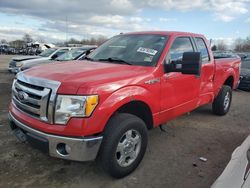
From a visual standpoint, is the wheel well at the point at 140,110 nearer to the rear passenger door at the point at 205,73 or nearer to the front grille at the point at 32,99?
the front grille at the point at 32,99

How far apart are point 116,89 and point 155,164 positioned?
139 centimetres

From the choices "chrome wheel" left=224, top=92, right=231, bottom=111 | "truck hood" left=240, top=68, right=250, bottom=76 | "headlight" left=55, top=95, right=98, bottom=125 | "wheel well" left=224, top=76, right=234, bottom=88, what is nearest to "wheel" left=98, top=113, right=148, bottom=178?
"headlight" left=55, top=95, right=98, bottom=125

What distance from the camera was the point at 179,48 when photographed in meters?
4.52

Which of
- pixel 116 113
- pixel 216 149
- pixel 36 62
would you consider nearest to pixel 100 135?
pixel 116 113

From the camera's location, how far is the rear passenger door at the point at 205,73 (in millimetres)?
5156

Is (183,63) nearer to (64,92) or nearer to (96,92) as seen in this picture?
(96,92)

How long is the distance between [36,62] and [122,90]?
8.87 metres

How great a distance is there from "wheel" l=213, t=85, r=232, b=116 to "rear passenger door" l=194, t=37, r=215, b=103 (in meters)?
0.70

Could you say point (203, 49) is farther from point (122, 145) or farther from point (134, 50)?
point (122, 145)

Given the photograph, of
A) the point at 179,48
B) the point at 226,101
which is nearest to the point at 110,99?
the point at 179,48

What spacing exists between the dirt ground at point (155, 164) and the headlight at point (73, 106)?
3.16 feet

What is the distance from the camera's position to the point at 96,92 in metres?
2.99

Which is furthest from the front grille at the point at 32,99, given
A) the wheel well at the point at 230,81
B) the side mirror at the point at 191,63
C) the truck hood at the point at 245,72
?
the truck hood at the point at 245,72

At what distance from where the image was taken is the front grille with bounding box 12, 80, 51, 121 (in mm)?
3039
